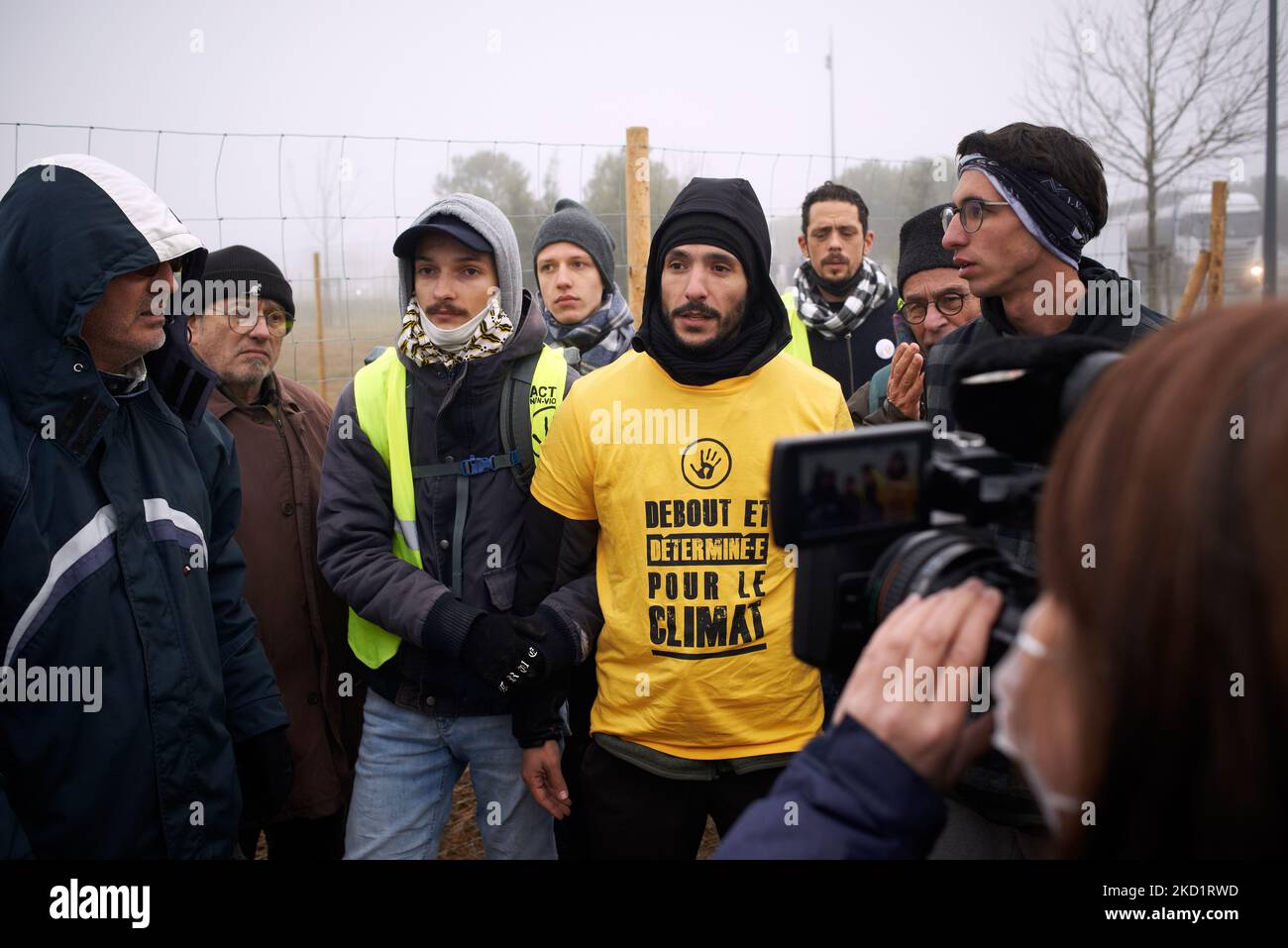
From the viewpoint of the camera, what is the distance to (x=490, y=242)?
2.85m

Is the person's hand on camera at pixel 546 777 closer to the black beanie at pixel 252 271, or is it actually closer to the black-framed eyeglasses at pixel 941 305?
the black beanie at pixel 252 271

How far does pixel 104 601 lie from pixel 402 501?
2.88 feet

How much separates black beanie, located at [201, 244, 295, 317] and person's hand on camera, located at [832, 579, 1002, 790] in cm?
293

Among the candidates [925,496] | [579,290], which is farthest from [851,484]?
[579,290]

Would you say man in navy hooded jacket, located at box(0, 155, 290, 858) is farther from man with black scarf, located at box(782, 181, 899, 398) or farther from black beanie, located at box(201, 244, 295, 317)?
man with black scarf, located at box(782, 181, 899, 398)

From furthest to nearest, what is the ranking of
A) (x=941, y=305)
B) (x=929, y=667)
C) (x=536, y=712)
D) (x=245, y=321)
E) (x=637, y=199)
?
(x=637, y=199) < (x=941, y=305) < (x=245, y=321) < (x=536, y=712) < (x=929, y=667)

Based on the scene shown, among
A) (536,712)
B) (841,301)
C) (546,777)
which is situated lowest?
(546,777)

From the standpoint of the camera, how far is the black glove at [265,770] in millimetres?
2414

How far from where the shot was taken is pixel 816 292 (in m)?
4.54

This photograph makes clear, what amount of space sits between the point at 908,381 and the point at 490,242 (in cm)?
141

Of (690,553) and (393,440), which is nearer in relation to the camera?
(690,553)

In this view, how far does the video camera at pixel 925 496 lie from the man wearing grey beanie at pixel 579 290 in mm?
3216

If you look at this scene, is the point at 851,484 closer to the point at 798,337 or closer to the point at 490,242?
the point at 490,242
